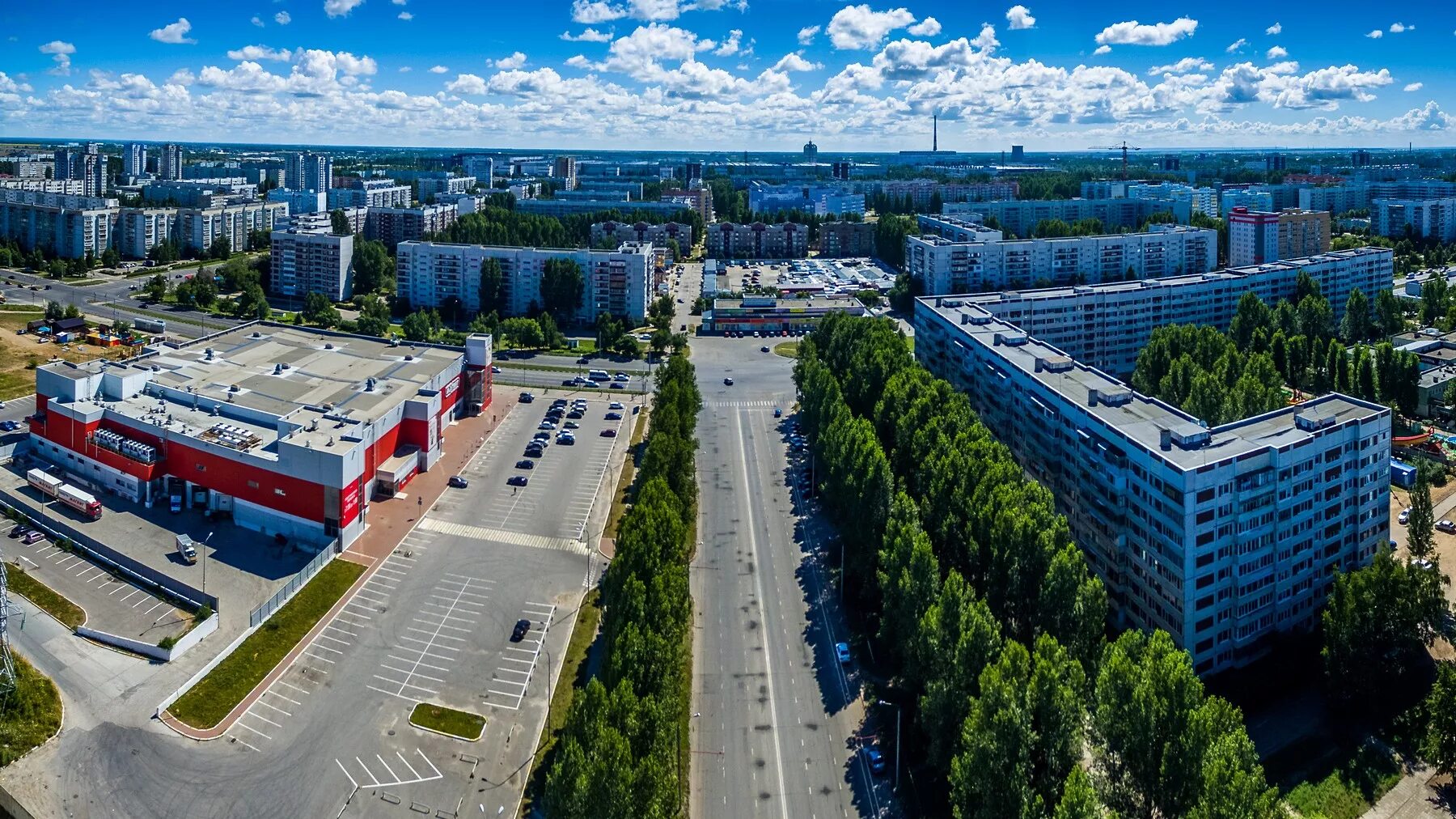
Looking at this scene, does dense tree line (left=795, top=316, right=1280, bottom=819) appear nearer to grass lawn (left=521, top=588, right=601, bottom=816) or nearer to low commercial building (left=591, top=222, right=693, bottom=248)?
grass lawn (left=521, top=588, right=601, bottom=816)

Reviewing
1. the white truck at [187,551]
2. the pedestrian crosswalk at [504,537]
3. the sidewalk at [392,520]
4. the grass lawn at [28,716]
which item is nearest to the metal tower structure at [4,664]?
the grass lawn at [28,716]

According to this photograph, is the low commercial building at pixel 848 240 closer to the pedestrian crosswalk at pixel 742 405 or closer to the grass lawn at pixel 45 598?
the pedestrian crosswalk at pixel 742 405

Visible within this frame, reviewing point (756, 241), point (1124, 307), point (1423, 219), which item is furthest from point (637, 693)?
point (1423, 219)

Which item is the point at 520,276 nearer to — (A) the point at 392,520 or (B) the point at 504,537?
(A) the point at 392,520

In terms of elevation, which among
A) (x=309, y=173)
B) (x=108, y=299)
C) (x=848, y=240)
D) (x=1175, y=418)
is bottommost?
(x=1175, y=418)

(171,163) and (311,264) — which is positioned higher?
(171,163)

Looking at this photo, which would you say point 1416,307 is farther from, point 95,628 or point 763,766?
point 95,628

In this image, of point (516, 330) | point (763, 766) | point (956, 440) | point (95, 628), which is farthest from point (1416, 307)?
point (95, 628)
